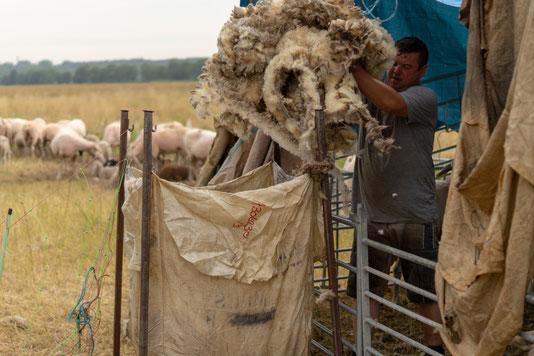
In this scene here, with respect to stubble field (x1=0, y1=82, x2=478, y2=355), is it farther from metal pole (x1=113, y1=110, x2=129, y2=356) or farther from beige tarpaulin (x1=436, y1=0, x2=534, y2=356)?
beige tarpaulin (x1=436, y1=0, x2=534, y2=356)

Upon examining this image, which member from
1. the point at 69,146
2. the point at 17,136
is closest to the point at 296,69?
the point at 69,146

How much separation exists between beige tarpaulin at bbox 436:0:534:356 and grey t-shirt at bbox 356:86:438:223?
85cm

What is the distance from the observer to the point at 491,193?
2191mm

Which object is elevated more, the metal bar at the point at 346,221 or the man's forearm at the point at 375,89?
the man's forearm at the point at 375,89

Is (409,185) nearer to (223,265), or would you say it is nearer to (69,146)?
(223,265)

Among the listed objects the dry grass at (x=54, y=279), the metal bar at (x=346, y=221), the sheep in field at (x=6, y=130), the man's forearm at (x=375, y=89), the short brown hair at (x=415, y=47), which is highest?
the short brown hair at (x=415, y=47)

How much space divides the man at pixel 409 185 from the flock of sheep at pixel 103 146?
31.5ft

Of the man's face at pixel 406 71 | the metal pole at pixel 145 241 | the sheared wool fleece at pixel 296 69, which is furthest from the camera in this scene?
the man's face at pixel 406 71

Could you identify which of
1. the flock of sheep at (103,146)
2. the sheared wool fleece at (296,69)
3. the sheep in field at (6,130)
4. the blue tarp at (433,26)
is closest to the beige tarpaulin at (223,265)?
the sheared wool fleece at (296,69)

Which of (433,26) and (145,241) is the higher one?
(433,26)

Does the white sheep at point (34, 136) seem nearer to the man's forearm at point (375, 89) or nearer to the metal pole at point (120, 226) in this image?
the metal pole at point (120, 226)

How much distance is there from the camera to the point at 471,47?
2.37 metres

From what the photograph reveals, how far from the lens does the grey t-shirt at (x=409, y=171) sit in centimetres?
324

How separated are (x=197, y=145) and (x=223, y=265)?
436 inches
